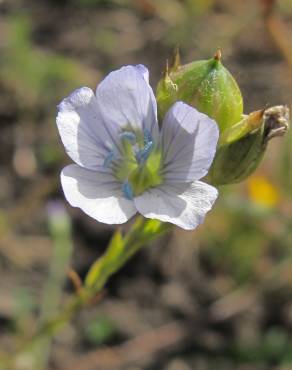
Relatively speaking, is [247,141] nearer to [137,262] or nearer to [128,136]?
[128,136]

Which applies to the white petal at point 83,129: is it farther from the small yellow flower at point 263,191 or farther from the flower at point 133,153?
the small yellow flower at point 263,191

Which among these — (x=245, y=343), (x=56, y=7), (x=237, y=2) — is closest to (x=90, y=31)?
(x=56, y=7)

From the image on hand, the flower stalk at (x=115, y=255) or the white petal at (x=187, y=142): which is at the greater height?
the white petal at (x=187, y=142)

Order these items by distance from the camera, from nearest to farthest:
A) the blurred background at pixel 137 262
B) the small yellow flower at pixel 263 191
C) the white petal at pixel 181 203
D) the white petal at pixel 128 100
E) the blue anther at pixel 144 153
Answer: the white petal at pixel 181 203 < the white petal at pixel 128 100 < the blue anther at pixel 144 153 < the blurred background at pixel 137 262 < the small yellow flower at pixel 263 191

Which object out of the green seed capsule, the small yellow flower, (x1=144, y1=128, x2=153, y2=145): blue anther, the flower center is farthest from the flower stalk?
the small yellow flower

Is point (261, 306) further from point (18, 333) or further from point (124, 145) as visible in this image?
point (124, 145)

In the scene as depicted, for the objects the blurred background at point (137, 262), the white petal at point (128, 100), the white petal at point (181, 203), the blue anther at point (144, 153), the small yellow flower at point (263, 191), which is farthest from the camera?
the small yellow flower at point (263, 191)

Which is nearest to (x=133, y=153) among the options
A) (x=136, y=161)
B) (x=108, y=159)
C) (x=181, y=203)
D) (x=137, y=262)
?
(x=136, y=161)

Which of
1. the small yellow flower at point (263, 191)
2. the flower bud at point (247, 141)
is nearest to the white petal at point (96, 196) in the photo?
the flower bud at point (247, 141)
